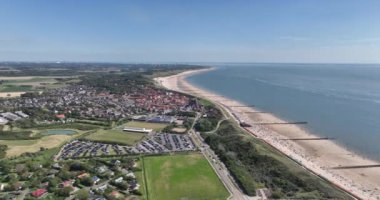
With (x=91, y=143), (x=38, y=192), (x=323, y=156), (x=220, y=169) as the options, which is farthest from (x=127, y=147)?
(x=323, y=156)

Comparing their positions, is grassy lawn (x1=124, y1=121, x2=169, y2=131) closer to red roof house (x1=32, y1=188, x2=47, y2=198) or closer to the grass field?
the grass field

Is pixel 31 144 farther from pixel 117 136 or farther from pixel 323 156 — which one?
pixel 323 156

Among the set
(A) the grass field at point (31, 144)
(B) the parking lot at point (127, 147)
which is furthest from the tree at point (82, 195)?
(A) the grass field at point (31, 144)

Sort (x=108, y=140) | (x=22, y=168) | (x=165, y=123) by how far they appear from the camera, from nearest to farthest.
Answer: (x=22, y=168)
(x=108, y=140)
(x=165, y=123)

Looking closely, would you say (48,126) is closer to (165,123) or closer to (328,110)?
(165,123)

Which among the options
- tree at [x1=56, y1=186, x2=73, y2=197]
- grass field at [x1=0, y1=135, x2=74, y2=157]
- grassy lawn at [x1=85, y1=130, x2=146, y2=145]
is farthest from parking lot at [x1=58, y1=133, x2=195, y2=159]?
tree at [x1=56, y1=186, x2=73, y2=197]

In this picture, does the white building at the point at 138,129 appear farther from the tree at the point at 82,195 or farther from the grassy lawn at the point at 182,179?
the tree at the point at 82,195

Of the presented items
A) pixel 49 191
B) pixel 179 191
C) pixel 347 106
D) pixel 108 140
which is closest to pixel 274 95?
pixel 347 106
